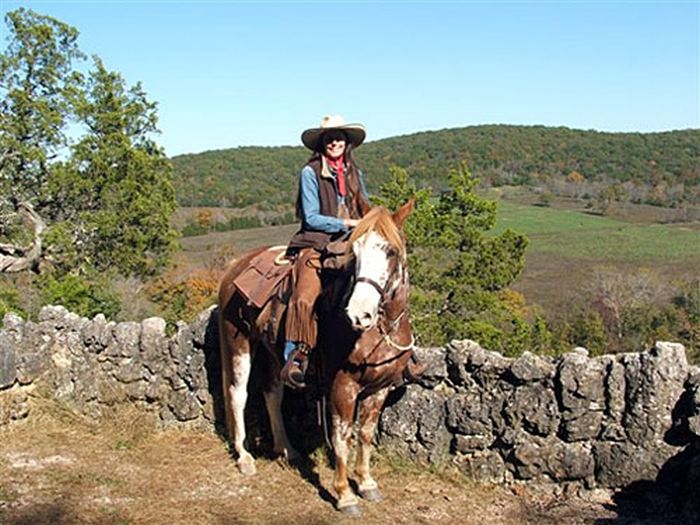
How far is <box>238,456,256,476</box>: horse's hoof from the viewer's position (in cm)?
550

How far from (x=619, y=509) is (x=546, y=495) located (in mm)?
507

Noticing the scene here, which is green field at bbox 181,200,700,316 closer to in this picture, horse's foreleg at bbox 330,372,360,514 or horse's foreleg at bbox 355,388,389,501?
horse's foreleg at bbox 355,388,389,501

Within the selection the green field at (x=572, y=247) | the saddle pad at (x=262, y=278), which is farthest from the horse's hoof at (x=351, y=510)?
the green field at (x=572, y=247)

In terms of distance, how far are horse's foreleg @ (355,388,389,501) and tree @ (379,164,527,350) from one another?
35.9 ft

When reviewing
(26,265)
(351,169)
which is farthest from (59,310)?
(26,265)

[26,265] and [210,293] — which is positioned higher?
[26,265]

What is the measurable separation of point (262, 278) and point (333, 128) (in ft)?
4.15

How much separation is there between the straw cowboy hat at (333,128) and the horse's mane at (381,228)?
914mm

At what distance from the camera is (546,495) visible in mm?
5039

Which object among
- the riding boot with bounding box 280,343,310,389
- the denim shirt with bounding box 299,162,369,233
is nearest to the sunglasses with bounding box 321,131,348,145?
the denim shirt with bounding box 299,162,369,233

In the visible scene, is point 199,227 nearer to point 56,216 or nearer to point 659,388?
point 56,216

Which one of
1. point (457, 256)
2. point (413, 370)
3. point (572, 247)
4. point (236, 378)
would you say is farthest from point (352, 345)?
point (572, 247)

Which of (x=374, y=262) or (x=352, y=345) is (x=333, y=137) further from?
(x=352, y=345)

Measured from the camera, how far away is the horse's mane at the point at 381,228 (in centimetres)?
422
